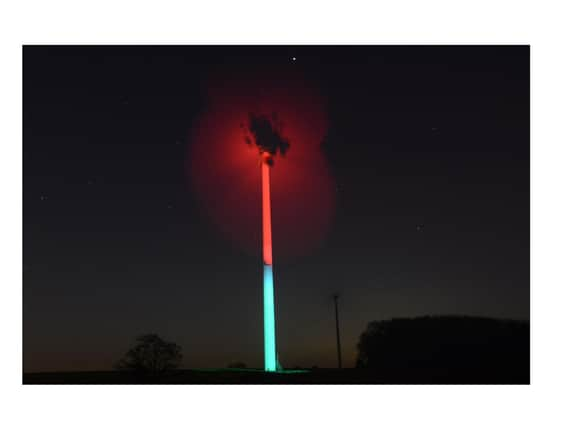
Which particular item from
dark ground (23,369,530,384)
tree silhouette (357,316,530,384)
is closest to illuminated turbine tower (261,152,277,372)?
dark ground (23,369,530,384)

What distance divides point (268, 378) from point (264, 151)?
21.6ft

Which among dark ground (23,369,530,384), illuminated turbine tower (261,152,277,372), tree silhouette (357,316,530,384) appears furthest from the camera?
illuminated turbine tower (261,152,277,372)

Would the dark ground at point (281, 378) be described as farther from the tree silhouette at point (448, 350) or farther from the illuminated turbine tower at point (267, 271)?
the illuminated turbine tower at point (267, 271)

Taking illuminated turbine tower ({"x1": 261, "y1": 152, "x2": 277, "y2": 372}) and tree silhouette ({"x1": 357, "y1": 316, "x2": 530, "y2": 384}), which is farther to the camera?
illuminated turbine tower ({"x1": 261, "y1": 152, "x2": 277, "y2": 372})

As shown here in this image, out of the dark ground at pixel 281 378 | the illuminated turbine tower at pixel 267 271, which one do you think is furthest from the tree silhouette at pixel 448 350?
the illuminated turbine tower at pixel 267 271

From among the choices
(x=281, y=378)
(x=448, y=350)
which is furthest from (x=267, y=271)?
(x=448, y=350)

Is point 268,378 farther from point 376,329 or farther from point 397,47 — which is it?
point 397,47

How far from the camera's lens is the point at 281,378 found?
59.0 feet

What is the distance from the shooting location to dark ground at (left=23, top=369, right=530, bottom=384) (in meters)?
16.9

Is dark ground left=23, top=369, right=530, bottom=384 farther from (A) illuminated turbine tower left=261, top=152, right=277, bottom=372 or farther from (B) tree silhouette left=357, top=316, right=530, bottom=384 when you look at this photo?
(A) illuminated turbine tower left=261, top=152, right=277, bottom=372

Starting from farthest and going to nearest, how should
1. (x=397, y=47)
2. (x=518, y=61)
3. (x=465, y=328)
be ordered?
(x=465, y=328) < (x=397, y=47) < (x=518, y=61)

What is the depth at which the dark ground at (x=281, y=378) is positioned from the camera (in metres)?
16.9
